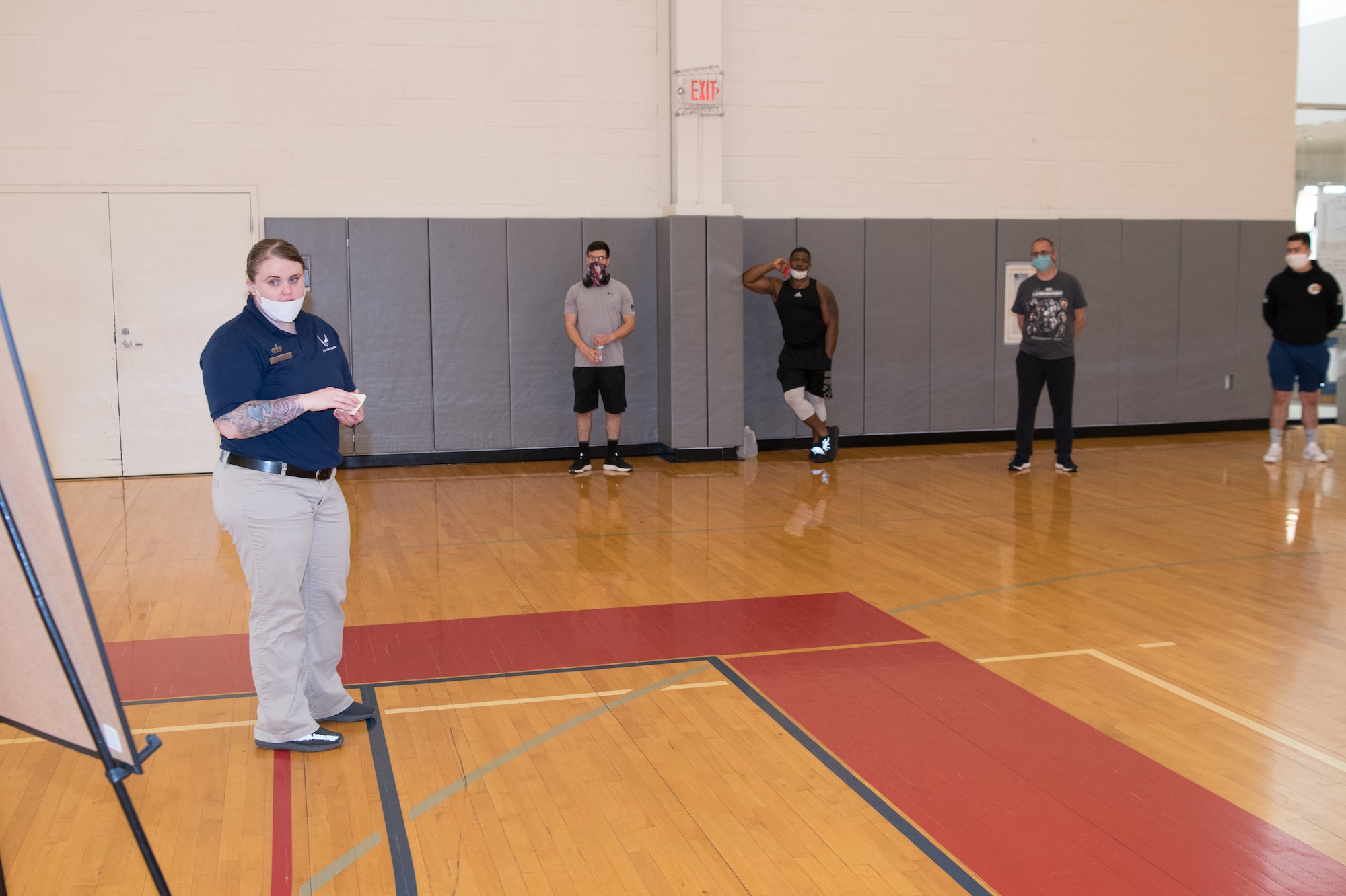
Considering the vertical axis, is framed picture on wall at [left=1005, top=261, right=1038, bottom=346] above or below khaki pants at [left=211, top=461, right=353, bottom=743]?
above

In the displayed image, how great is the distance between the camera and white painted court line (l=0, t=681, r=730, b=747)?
403 centimetres

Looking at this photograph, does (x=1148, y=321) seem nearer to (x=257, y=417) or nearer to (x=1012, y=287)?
(x=1012, y=287)

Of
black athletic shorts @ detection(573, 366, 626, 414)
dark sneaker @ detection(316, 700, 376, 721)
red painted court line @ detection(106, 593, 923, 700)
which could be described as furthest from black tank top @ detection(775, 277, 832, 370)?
dark sneaker @ detection(316, 700, 376, 721)

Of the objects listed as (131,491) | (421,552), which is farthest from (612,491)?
(131,491)

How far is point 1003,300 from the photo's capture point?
1173 cm

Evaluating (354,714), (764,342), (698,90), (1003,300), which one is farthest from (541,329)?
(354,714)

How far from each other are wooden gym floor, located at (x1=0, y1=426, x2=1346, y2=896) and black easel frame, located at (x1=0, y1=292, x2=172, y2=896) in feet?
3.89

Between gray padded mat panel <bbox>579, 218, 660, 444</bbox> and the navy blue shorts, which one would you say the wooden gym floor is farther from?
gray padded mat panel <bbox>579, 218, 660, 444</bbox>

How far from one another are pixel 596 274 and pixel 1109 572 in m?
5.11

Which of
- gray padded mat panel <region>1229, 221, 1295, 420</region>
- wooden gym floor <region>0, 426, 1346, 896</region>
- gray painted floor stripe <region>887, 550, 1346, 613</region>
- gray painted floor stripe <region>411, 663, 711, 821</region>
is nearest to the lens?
wooden gym floor <region>0, 426, 1346, 896</region>

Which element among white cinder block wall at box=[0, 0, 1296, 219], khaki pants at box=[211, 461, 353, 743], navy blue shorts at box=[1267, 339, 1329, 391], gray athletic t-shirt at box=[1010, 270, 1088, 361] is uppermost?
white cinder block wall at box=[0, 0, 1296, 219]

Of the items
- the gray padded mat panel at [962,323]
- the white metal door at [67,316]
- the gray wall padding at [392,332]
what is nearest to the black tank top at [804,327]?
the gray padded mat panel at [962,323]

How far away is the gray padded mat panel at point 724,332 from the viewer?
1046 centimetres

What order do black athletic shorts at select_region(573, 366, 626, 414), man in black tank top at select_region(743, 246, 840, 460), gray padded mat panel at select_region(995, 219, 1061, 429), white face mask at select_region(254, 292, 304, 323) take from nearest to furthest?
white face mask at select_region(254, 292, 304, 323) < black athletic shorts at select_region(573, 366, 626, 414) < man in black tank top at select_region(743, 246, 840, 460) < gray padded mat panel at select_region(995, 219, 1061, 429)
